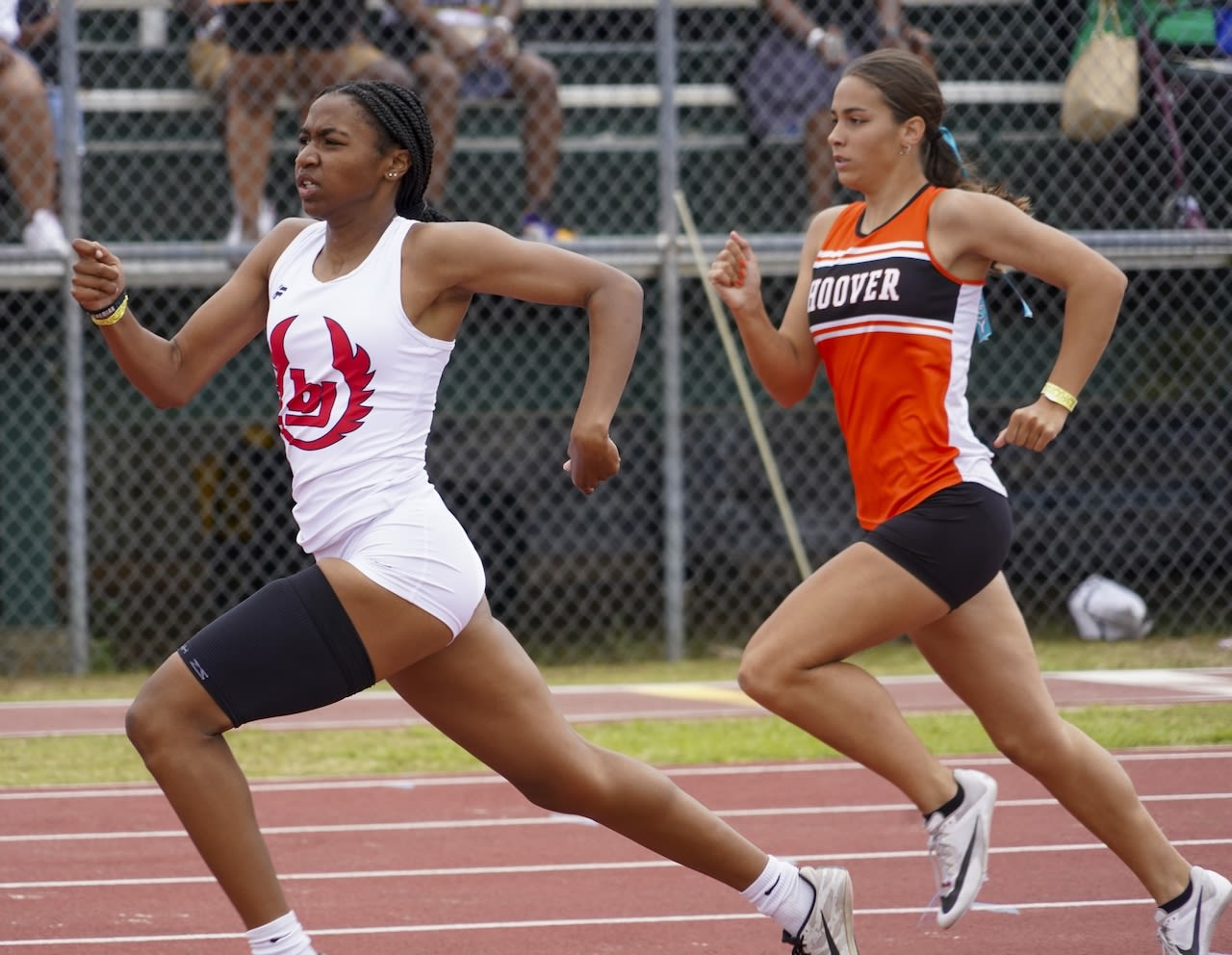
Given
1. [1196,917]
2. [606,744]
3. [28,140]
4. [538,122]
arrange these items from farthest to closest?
[538,122] < [28,140] < [606,744] < [1196,917]

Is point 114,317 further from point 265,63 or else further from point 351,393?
point 265,63

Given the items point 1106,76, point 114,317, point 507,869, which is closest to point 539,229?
point 1106,76

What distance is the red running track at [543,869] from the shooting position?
16.2 ft

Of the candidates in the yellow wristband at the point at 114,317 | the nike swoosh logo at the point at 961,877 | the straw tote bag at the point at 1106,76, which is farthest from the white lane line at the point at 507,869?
the straw tote bag at the point at 1106,76

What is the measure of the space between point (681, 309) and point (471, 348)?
1.36m

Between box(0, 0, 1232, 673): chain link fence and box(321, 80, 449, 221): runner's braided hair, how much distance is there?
20.3ft

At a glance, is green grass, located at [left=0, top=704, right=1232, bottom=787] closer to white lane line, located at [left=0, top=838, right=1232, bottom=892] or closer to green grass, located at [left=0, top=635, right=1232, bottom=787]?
green grass, located at [left=0, top=635, right=1232, bottom=787]

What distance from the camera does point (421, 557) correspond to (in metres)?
3.76

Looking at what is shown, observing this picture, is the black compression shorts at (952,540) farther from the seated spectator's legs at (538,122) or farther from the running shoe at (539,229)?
the seated spectator's legs at (538,122)

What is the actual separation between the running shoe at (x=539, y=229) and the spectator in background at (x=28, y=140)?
253 centimetres

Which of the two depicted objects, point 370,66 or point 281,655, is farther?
point 370,66

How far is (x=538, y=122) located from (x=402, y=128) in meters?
6.55

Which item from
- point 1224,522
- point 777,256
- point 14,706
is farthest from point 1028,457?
point 14,706

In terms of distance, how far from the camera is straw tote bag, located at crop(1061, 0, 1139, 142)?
10555mm
